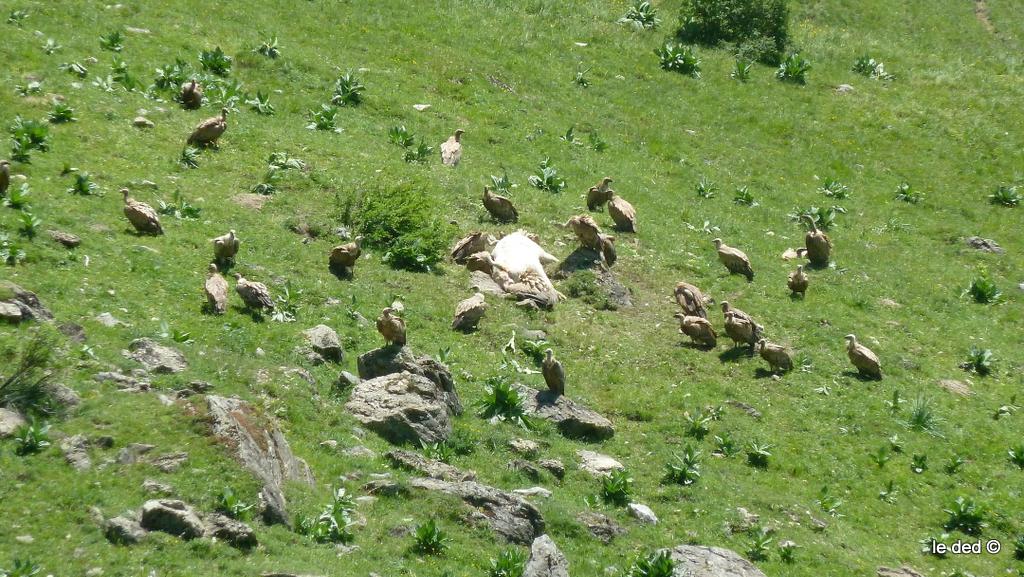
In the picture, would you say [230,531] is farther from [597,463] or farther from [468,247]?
[468,247]

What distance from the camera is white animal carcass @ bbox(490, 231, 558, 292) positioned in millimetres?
24688

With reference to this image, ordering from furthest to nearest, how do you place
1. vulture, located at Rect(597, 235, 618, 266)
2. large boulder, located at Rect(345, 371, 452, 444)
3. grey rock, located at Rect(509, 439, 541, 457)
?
vulture, located at Rect(597, 235, 618, 266) → grey rock, located at Rect(509, 439, 541, 457) → large boulder, located at Rect(345, 371, 452, 444)

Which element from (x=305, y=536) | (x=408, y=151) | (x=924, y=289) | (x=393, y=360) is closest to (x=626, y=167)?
(x=408, y=151)

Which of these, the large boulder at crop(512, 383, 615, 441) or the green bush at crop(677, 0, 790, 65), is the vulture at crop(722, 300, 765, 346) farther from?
the green bush at crop(677, 0, 790, 65)

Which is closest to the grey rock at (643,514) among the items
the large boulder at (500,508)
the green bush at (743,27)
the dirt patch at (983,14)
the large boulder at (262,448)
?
the large boulder at (500,508)

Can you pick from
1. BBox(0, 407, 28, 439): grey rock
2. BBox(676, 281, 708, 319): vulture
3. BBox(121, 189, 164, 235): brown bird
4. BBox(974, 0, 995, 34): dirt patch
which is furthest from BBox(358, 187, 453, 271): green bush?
BBox(974, 0, 995, 34): dirt patch

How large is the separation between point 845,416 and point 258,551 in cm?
1349

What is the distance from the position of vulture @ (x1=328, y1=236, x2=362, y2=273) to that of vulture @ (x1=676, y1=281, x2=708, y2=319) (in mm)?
7614

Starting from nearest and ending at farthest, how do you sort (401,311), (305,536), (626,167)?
(305,536) → (401,311) → (626,167)

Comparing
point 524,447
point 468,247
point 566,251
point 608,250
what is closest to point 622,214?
point 608,250

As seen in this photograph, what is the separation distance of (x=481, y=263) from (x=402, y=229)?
1989 mm

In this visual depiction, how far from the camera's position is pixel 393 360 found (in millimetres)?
17922

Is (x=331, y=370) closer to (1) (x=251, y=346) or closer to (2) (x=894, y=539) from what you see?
(1) (x=251, y=346)

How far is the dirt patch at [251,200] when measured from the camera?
81.6ft
